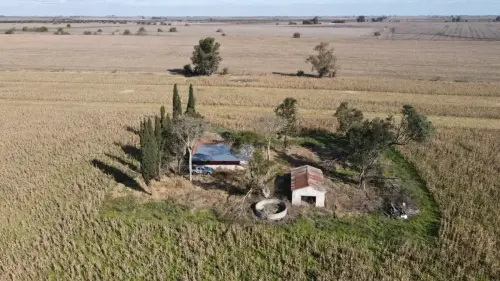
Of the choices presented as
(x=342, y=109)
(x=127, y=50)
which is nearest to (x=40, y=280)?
(x=342, y=109)

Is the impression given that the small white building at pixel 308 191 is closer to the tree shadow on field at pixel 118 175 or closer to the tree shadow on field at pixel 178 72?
the tree shadow on field at pixel 118 175

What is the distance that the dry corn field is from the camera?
77.4 feet

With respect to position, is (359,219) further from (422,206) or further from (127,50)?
(127,50)

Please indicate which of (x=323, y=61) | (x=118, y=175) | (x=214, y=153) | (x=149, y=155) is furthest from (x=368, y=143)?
(x=323, y=61)

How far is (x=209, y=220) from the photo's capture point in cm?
2842

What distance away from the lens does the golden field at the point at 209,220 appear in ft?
78.2

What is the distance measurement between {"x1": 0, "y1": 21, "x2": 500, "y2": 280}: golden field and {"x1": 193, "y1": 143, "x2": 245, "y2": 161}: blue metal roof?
5947mm

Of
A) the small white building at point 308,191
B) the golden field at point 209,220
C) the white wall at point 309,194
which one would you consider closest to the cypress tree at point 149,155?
the golden field at point 209,220

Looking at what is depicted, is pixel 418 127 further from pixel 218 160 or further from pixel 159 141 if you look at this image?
pixel 159 141

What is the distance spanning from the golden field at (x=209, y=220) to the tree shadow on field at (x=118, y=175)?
0.36 meters

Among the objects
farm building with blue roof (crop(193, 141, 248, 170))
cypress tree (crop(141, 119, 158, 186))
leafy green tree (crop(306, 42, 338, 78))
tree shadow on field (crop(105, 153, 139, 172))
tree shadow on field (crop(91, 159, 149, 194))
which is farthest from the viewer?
leafy green tree (crop(306, 42, 338, 78))

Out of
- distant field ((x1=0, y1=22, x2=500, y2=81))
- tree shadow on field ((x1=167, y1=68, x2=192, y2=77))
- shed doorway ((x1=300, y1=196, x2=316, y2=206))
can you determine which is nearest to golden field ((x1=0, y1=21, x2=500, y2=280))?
tree shadow on field ((x1=167, y1=68, x2=192, y2=77))

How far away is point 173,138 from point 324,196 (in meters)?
13.5

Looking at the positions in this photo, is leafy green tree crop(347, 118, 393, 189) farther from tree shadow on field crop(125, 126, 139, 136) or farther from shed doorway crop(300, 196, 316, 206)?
tree shadow on field crop(125, 126, 139, 136)
